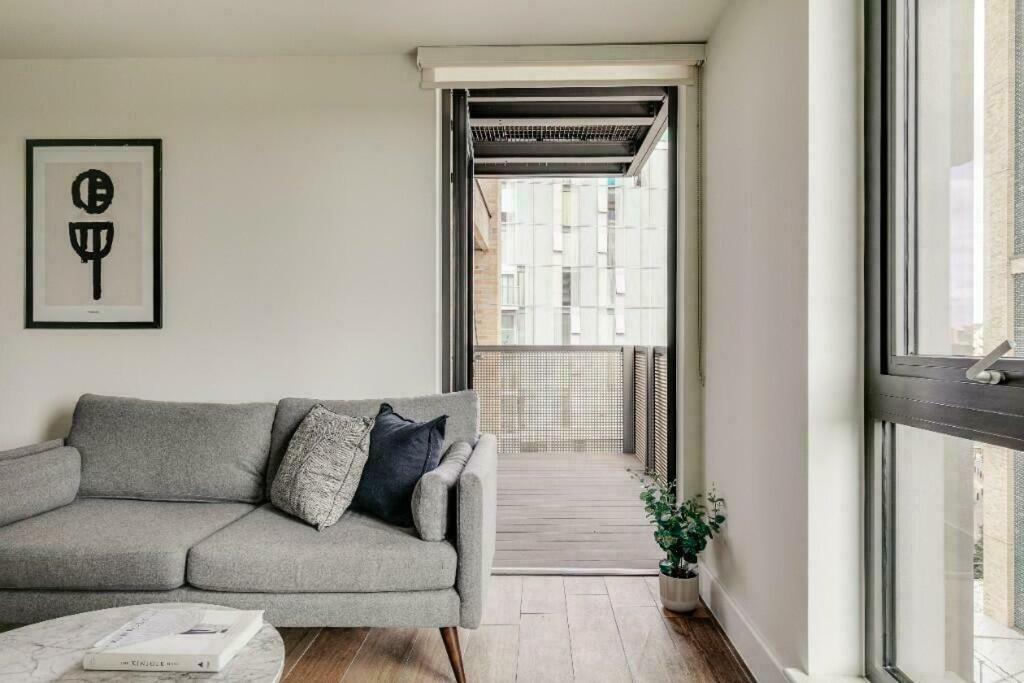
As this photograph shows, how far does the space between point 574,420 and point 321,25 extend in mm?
4038

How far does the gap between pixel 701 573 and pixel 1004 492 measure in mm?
1738

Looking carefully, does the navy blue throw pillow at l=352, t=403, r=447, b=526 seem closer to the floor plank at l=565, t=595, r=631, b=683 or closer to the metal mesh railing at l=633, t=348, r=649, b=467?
the floor plank at l=565, t=595, r=631, b=683

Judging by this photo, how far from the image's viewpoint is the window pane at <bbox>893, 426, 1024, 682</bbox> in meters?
1.32

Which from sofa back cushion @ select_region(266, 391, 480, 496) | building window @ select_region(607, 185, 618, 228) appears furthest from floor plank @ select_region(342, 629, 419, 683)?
building window @ select_region(607, 185, 618, 228)

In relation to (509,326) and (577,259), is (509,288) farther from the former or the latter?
(577,259)

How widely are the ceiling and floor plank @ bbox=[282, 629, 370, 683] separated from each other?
2362 mm

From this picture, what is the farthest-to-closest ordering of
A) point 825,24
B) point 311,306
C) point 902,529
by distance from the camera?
point 311,306 < point 825,24 < point 902,529

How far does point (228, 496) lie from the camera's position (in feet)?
8.82

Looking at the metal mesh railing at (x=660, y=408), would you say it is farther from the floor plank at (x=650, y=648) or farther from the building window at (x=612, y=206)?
the building window at (x=612, y=206)

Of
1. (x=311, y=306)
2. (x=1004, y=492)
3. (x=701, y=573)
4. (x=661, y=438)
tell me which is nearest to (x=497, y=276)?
(x=661, y=438)

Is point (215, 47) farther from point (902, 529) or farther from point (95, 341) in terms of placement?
point (902, 529)

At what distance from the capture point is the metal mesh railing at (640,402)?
18.4ft

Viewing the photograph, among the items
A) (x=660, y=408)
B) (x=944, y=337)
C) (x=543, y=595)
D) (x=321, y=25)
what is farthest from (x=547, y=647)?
(x=660, y=408)

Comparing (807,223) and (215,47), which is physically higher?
(215,47)
